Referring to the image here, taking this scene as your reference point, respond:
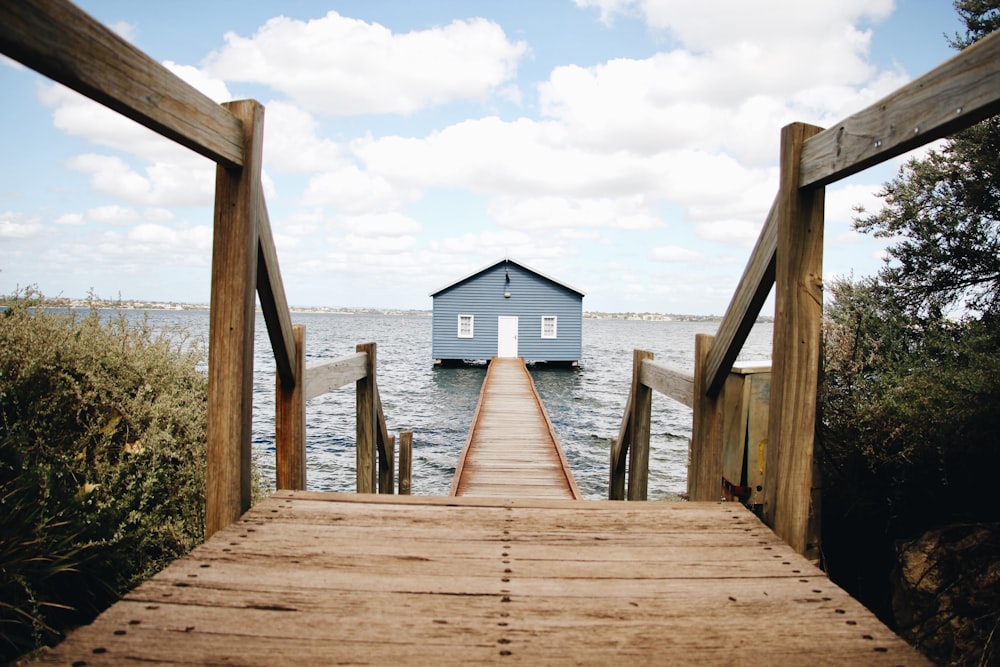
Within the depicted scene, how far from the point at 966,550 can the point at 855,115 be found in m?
3.10

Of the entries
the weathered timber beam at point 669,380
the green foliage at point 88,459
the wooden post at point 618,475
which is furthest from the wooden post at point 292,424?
the wooden post at point 618,475

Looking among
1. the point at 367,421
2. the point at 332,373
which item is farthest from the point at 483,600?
the point at 367,421

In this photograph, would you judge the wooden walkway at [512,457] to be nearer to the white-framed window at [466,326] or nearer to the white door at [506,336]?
the white door at [506,336]

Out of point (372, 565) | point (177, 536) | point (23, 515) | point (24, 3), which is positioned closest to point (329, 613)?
point (372, 565)

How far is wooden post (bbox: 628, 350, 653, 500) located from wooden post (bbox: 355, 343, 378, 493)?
84.6 inches

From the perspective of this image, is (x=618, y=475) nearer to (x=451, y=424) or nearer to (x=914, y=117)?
(x=914, y=117)

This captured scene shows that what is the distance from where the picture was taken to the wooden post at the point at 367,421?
476cm

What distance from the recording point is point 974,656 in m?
3.11

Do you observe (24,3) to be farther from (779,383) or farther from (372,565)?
(779,383)

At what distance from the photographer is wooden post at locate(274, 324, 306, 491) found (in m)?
3.11

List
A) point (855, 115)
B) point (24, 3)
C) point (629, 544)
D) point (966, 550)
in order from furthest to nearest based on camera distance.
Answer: point (966, 550), point (629, 544), point (855, 115), point (24, 3)

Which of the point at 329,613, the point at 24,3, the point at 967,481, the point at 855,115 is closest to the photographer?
the point at 24,3

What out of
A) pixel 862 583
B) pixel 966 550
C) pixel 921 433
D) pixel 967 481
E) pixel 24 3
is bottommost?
pixel 862 583

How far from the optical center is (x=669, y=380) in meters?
3.89
